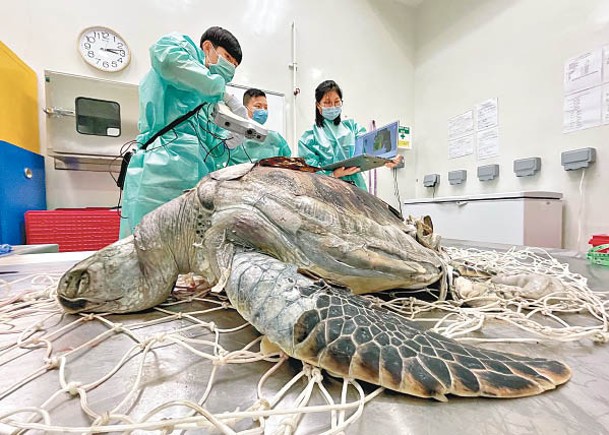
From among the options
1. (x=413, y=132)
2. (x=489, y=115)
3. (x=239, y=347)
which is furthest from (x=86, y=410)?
(x=413, y=132)

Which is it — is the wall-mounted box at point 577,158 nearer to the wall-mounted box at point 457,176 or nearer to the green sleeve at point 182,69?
the wall-mounted box at point 457,176

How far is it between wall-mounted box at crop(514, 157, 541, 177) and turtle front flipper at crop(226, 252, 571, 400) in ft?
7.84

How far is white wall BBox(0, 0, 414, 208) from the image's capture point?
2.17 m

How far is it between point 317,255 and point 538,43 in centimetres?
280

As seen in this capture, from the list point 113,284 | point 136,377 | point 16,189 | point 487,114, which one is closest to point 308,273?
point 136,377

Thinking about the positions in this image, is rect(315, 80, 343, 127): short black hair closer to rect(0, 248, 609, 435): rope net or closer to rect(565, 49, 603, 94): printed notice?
rect(565, 49, 603, 94): printed notice

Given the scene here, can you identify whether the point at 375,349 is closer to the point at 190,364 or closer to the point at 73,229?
the point at 190,364

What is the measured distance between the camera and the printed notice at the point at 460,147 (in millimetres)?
2800

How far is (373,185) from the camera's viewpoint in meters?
3.34

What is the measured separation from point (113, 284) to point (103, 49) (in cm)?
253

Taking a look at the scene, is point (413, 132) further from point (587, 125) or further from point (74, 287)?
point (74, 287)

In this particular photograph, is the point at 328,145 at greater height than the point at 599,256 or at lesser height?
greater

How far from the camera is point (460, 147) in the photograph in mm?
2912

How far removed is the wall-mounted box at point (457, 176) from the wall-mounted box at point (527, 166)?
0.49 metres
